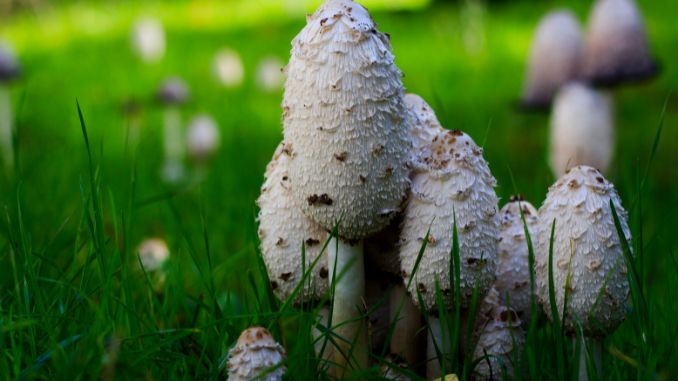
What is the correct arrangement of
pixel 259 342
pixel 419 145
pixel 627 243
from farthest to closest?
1. pixel 419 145
2. pixel 627 243
3. pixel 259 342

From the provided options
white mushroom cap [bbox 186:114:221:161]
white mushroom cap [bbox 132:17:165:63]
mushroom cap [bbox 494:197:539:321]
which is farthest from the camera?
white mushroom cap [bbox 132:17:165:63]

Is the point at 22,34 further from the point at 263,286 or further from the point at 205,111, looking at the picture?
the point at 263,286

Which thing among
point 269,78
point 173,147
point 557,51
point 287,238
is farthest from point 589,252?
point 269,78

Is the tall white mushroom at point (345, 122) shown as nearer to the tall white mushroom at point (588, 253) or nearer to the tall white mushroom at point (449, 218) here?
the tall white mushroom at point (449, 218)

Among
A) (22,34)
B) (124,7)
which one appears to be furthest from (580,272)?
→ (124,7)

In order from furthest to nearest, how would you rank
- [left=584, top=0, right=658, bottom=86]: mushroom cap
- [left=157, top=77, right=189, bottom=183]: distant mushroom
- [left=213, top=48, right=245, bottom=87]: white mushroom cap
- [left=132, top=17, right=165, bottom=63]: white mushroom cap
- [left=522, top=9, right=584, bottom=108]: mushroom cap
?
[left=132, top=17, right=165, bottom=63]: white mushroom cap
[left=213, top=48, right=245, bottom=87]: white mushroom cap
[left=157, top=77, right=189, bottom=183]: distant mushroom
[left=522, top=9, right=584, bottom=108]: mushroom cap
[left=584, top=0, right=658, bottom=86]: mushroom cap

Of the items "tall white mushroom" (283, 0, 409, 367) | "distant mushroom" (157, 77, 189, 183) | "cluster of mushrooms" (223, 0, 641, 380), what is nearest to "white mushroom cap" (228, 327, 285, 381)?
"cluster of mushrooms" (223, 0, 641, 380)

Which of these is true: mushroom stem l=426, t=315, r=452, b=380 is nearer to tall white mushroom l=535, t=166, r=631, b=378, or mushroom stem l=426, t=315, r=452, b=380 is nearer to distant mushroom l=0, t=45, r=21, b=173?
tall white mushroom l=535, t=166, r=631, b=378
